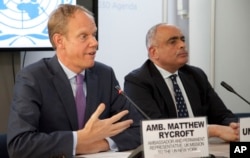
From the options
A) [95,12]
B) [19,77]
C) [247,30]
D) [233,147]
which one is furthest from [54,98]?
[247,30]

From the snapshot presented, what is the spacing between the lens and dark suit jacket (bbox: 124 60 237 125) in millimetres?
2834

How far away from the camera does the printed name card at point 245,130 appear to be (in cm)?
197

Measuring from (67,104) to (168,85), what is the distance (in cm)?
94

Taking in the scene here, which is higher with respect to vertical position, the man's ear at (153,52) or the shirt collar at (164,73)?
the man's ear at (153,52)

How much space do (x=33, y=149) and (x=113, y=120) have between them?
0.36 meters

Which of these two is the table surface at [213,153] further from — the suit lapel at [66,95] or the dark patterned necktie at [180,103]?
the dark patterned necktie at [180,103]

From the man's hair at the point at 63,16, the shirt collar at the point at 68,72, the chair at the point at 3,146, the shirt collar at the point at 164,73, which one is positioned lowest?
the chair at the point at 3,146

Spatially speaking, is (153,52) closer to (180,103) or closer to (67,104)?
(180,103)

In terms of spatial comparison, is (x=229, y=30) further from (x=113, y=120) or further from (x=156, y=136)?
(x=156, y=136)

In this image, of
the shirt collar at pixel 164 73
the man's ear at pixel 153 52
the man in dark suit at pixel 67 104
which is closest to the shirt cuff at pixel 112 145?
the man in dark suit at pixel 67 104

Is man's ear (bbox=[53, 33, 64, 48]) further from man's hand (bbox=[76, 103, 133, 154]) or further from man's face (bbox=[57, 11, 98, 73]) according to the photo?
man's hand (bbox=[76, 103, 133, 154])

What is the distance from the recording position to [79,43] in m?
2.33

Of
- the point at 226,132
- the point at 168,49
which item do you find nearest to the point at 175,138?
the point at 226,132

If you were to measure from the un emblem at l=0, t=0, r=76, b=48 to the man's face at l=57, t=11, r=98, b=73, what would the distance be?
107cm
